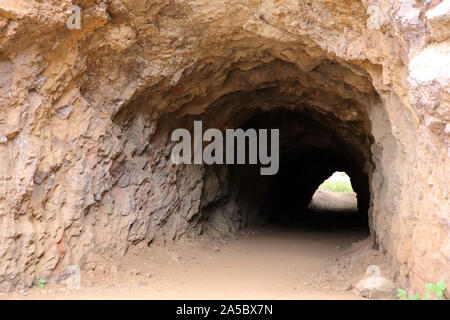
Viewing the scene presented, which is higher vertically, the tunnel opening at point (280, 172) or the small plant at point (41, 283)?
the tunnel opening at point (280, 172)

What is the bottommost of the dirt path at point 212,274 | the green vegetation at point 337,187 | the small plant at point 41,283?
the dirt path at point 212,274

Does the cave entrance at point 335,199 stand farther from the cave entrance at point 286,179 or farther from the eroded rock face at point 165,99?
the eroded rock face at point 165,99

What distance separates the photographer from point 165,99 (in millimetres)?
6723

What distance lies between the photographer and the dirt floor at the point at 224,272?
15.6ft

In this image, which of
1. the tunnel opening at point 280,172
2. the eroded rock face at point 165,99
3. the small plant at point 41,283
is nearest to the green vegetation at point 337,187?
the tunnel opening at point 280,172

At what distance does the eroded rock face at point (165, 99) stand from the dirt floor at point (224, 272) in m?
0.31

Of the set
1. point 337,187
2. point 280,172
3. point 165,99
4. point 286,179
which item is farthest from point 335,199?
point 165,99

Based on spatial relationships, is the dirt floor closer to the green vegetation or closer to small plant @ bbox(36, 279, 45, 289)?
small plant @ bbox(36, 279, 45, 289)

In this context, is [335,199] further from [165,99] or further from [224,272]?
[165,99]

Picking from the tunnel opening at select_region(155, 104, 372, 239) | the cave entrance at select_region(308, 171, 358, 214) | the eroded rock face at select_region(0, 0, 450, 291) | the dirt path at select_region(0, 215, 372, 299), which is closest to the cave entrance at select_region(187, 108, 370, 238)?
the tunnel opening at select_region(155, 104, 372, 239)

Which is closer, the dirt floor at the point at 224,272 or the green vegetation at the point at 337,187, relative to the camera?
the dirt floor at the point at 224,272

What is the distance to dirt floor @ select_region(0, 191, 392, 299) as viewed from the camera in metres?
4.77

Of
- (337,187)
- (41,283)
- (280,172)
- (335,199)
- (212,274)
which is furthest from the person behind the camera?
(337,187)

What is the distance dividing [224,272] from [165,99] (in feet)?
10.1
